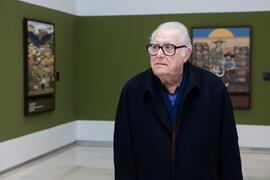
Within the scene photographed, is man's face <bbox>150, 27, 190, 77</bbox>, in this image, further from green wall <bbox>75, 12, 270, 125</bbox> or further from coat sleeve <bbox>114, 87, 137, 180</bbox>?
green wall <bbox>75, 12, 270, 125</bbox>

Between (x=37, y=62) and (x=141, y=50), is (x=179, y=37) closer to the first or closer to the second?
(x=37, y=62)

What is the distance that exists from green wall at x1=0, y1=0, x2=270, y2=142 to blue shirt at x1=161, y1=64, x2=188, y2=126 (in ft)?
14.1

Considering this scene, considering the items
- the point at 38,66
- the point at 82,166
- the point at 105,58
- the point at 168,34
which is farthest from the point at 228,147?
the point at 105,58

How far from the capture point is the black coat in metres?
1.85

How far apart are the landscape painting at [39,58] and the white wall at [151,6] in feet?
2.06

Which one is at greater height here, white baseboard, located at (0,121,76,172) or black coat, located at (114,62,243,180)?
black coat, located at (114,62,243,180)

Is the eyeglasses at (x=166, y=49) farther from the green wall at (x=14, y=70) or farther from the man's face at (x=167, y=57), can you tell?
the green wall at (x=14, y=70)

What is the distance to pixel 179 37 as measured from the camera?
1833mm

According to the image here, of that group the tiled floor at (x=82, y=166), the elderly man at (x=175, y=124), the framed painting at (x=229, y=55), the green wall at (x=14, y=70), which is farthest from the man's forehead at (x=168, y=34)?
the framed painting at (x=229, y=55)

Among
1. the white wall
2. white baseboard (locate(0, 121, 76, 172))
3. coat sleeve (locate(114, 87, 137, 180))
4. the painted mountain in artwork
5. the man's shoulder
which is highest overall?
the white wall

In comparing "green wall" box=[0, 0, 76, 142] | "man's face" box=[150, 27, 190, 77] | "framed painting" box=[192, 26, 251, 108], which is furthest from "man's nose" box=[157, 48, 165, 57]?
"framed painting" box=[192, 26, 251, 108]

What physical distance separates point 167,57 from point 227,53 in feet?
17.8

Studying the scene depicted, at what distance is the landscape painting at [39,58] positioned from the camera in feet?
19.2

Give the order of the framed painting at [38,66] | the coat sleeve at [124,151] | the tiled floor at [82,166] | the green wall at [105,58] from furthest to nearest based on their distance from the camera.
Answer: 1. the green wall at [105,58]
2. the framed painting at [38,66]
3. the tiled floor at [82,166]
4. the coat sleeve at [124,151]
